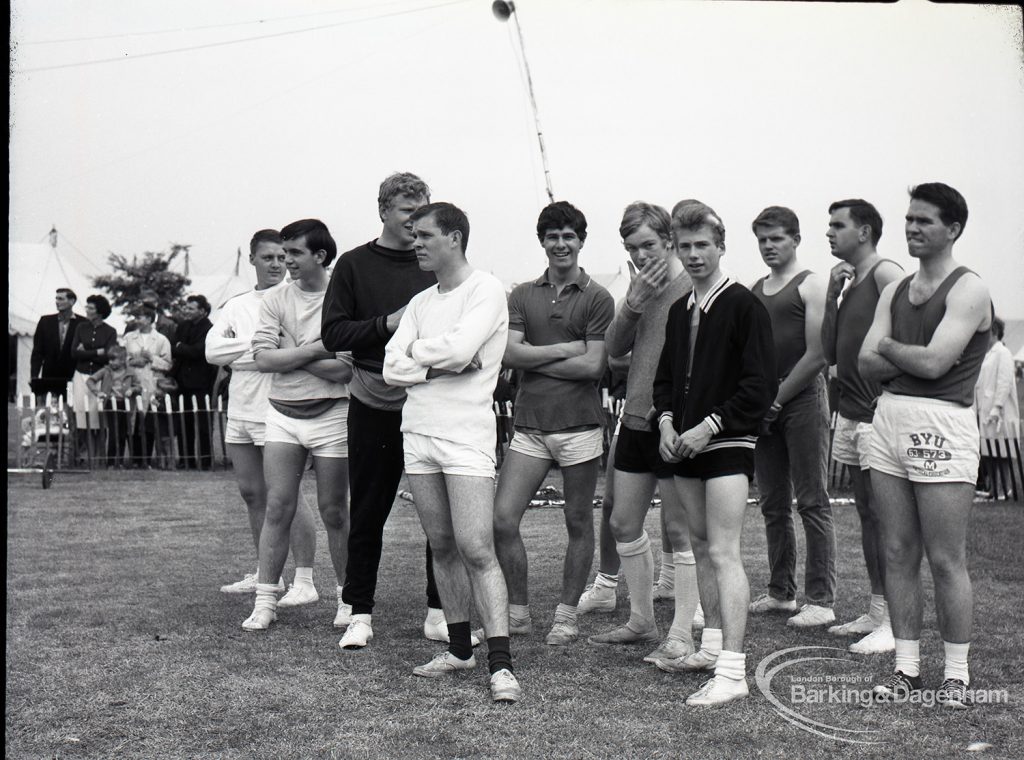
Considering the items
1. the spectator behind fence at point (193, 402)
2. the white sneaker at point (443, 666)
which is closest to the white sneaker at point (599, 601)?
the white sneaker at point (443, 666)

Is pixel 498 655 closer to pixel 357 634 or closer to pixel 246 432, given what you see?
pixel 357 634

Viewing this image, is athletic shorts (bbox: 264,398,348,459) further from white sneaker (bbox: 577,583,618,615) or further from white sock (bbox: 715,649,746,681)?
white sock (bbox: 715,649,746,681)

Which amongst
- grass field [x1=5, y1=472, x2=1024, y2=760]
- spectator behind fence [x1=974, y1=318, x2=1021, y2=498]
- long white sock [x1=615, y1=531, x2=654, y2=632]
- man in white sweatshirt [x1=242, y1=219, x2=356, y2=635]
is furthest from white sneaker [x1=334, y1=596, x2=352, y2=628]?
spectator behind fence [x1=974, y1=318, x2=1021, y2=498]

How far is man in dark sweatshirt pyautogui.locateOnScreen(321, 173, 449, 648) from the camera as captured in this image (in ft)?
17.1

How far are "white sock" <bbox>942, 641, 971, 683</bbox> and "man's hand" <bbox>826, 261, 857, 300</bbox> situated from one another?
184 centimetres

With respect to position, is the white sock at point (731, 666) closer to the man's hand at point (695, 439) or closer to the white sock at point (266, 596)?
the man's hand at point (695, 439)

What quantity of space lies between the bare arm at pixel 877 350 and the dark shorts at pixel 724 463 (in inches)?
23.9

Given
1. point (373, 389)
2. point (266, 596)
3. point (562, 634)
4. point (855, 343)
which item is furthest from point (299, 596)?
point (855, 343)

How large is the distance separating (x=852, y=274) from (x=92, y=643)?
4.08 m

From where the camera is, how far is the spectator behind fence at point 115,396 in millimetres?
14945

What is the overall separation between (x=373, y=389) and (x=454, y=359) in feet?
2.86

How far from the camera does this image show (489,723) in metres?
3.92

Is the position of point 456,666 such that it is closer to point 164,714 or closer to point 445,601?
point 445,601

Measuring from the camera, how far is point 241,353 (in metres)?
6.15
